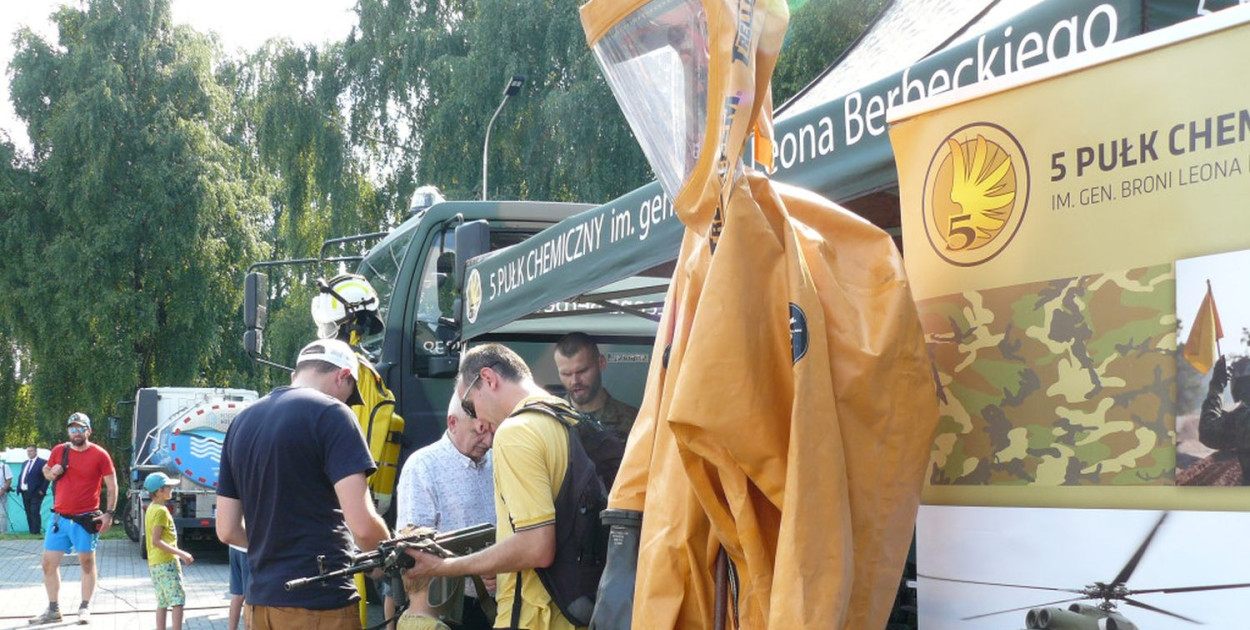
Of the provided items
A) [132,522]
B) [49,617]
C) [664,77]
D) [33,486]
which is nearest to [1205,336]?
[664,77]

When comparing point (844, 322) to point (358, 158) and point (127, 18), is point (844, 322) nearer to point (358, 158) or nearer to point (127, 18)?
point (358, 158)

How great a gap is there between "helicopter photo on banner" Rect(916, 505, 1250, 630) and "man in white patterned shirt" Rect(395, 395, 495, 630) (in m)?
3.11

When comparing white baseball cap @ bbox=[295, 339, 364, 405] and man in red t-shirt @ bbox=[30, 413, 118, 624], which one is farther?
man in red t-shirt @ bbox=[30, 413, 118, 624]

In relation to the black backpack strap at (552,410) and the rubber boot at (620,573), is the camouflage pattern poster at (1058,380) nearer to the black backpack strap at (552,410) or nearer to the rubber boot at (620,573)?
the rubber boot at (620,573)

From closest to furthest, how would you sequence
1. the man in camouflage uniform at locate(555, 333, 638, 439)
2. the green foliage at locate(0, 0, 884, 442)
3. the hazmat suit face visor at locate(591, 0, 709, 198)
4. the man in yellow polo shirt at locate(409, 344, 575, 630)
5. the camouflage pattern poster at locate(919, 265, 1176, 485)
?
the camouflage pattern poster at locate(919, 265, 1176, 485) < the hazmat suit face visor at locate(591, 0, 709, 198) < the man in yellow polo shirt at locate(409, 344, 575, 630) < the man in camouflage uniform at locate(555, 333, 638, 439) < the green foliage at locate(0, 0, 884, 442)

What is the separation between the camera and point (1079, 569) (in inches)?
77.5

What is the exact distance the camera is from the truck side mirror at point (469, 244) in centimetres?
615


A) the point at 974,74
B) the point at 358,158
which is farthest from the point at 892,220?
the point at 358,158

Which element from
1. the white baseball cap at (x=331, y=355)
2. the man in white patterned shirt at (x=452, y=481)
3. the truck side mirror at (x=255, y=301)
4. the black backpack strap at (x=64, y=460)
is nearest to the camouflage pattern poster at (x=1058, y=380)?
the white baseball cap at (x=331, y=355)

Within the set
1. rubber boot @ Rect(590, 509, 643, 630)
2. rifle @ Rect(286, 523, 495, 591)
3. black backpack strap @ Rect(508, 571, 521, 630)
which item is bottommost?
black backpack strap @ Rect(508, 571, 521, 630)

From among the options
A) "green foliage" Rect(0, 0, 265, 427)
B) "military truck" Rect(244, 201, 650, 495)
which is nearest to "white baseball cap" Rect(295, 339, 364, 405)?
"military truck" Rect(244, 201, 650, 495)

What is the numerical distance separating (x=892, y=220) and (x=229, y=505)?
2733 millimetres

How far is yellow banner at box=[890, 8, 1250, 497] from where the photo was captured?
1.82 metres

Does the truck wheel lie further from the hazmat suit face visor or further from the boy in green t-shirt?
the hazmat suit face visor
